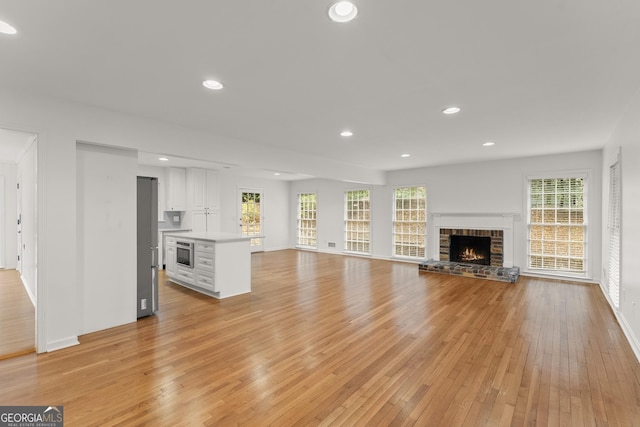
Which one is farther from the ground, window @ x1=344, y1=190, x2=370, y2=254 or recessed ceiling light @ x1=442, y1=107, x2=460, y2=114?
recessed ceiling light @ x1=442, y1=107, x2=460, y2=114

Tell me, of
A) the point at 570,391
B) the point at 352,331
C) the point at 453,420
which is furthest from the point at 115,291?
the point at 570,391

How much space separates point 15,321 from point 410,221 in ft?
25.2

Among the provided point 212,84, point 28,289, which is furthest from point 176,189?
point 212,84

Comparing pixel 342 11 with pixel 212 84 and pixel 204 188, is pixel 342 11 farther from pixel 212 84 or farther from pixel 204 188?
pixel 204 188

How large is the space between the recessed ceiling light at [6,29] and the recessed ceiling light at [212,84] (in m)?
1.18

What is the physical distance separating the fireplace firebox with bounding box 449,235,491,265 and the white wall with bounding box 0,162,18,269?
10.0 metres

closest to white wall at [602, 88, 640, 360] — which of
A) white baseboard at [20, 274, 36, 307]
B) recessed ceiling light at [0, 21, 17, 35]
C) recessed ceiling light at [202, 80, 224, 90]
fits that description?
recessed ceiling light at [202, 80, 224, 90]

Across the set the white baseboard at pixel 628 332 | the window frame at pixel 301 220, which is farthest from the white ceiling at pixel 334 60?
the window frame at pixel 301 220

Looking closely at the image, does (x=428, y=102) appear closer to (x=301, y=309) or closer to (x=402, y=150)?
(x=402, y=150)

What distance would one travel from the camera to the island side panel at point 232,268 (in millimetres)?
4715

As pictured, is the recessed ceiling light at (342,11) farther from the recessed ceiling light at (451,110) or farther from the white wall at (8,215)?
the white wall at (8,215)

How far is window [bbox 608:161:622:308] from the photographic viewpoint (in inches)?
149

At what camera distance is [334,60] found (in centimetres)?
226

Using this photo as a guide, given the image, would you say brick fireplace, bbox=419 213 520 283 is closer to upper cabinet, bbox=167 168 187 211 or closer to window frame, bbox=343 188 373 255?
window frame, bbox=343 188 373 255
